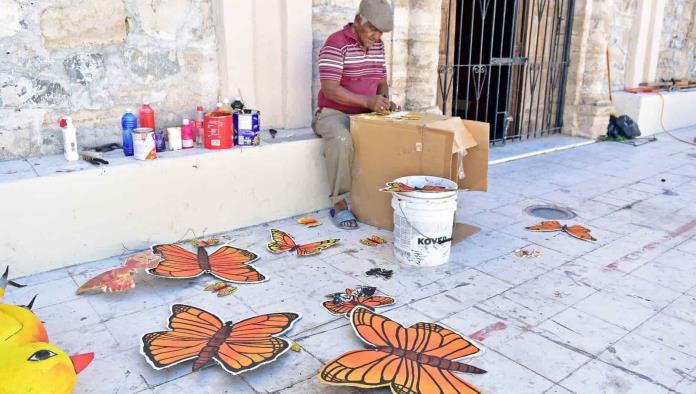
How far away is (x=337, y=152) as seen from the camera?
4.01m

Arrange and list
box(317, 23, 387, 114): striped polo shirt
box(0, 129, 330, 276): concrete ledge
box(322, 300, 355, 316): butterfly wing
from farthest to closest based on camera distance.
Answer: box(317, 23, 387, 114): striped polo shirt < box(0, 129, 330, 276): concrete ledge < box(322, 300, 355, 316): butterfly wing

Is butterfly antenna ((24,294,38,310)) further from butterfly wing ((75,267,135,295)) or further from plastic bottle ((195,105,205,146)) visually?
plastic bottle ((195,105,205,146))

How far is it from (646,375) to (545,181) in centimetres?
327

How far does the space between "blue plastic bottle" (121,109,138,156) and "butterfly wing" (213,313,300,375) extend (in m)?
1.51

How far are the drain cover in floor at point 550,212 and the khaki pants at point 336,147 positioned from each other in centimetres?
152

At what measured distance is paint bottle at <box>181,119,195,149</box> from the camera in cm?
371

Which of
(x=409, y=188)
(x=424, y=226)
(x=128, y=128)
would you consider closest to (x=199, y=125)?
(x=128, y=128)

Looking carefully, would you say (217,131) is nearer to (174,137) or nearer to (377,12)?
(174,137)

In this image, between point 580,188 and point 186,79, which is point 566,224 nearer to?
point 580,188

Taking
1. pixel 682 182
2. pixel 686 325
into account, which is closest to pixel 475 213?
pixel 686 325

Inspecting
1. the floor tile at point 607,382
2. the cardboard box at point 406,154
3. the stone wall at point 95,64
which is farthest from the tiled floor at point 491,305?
the stone wall at point 95,64

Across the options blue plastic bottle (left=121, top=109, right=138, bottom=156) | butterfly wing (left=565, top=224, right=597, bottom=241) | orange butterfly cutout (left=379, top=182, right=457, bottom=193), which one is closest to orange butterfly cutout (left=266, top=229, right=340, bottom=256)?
orange butterfly cutout (left=379, top=182, right=457, bottom=193)

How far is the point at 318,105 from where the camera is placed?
169 inches

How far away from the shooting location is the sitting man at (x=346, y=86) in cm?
386
